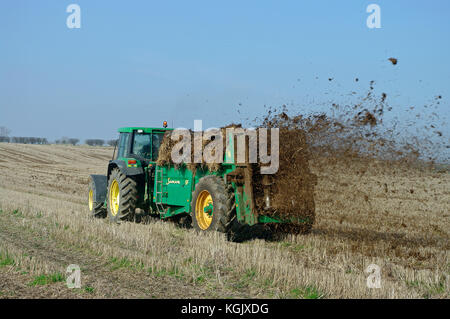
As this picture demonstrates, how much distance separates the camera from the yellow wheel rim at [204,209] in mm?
8070

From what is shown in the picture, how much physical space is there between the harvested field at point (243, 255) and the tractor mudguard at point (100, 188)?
3.10ft

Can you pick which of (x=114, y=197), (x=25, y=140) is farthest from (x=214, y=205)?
(x=25, y=140)

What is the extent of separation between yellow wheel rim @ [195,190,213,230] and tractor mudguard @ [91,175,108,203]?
363cm

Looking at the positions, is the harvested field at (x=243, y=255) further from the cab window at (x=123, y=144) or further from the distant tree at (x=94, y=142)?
the distant tree at (x=94, y=142)

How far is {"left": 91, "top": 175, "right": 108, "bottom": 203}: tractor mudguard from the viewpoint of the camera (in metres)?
11.1

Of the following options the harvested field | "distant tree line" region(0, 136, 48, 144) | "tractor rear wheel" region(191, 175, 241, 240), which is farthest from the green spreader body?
"distant tree line" region(0, 136, 48, 144)

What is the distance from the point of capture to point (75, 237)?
7719 mm

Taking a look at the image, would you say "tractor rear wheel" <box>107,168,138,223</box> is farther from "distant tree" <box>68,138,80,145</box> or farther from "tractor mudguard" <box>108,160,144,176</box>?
"distant tree" <box>68,138,80,145</box>

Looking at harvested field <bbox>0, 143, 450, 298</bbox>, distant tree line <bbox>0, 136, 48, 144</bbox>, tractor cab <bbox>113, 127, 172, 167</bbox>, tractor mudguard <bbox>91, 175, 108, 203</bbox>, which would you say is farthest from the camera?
distant tree line <bbox>0, 136, 48, 144</bbox>

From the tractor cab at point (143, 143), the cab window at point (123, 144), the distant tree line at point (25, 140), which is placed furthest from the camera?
the distant tree line at point (25, 140)

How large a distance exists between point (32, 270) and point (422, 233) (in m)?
7.20

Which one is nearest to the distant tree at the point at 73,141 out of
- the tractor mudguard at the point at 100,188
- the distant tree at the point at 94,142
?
the distant tree at the point at 94,142

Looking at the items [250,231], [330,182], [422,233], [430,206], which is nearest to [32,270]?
[250,231]

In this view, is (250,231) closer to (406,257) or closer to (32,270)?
(406,257)
